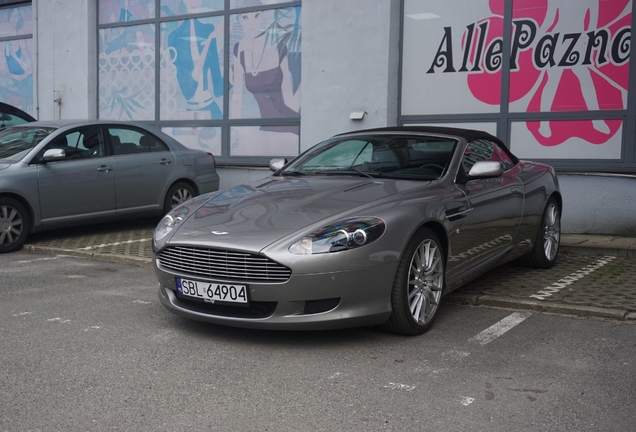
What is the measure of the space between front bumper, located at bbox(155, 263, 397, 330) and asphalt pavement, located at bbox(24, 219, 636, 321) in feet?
5.12

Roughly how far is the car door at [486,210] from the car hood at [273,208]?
51cm

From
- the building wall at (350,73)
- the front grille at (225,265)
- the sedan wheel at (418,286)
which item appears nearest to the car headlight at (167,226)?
the front grille at (225,265)

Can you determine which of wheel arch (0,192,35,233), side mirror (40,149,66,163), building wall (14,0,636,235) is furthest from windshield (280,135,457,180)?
building wall (14,0,636,235)

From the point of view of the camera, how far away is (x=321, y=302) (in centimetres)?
473

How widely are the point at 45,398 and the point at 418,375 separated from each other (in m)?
1.97

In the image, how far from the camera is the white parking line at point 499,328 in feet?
16.6

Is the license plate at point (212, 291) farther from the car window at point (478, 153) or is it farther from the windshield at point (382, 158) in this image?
the car window at point (478, 153)

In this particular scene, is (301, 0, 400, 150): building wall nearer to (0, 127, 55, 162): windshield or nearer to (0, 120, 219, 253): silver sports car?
(0, 120, 219, 253): silver sports car

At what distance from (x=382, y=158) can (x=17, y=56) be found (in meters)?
12.6

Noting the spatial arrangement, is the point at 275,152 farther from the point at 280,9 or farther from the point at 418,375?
the point at 418,375

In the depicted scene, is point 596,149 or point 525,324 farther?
point 596,149

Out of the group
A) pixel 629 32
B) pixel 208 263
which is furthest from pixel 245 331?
pixel 629 32

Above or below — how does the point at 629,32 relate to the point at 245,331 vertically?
above

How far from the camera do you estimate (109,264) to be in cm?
796
